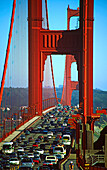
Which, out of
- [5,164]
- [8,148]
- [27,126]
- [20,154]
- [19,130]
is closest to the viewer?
[5,164]

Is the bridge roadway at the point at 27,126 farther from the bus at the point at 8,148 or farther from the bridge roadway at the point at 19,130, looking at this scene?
the bus at the point at 8,148

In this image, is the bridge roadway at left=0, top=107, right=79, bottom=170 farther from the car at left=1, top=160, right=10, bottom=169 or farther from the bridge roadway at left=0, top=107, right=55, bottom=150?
the car at left=1, top=160, right=10, bottom=169

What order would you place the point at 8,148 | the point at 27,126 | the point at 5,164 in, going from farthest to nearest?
the point at 27,126 → the point at 8,148 → the point at 5,164

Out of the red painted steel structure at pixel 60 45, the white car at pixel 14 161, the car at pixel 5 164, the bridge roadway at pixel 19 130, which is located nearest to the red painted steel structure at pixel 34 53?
the red painted steel structure at pixel 60 45

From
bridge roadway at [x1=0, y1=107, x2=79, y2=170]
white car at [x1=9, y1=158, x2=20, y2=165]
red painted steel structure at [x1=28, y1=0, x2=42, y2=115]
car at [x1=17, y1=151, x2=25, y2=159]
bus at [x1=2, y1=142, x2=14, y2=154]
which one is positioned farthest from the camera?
red painted steel structure at [x1=28, y1=0, x2=42, y2=115]

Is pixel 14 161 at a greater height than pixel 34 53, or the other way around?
pixel 34 53

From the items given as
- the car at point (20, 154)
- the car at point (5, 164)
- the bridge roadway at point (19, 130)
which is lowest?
the bridge roadway at point (19, 130)

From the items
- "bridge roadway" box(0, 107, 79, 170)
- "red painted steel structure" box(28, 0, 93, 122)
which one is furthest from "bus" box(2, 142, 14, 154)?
"red painted steel structure" box(28, 0, 93, 122)

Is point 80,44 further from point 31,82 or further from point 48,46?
point 31,82

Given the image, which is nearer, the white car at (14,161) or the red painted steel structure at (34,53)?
the white car at (14,161)

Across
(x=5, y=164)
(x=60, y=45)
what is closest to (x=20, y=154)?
(x=5, y=164)

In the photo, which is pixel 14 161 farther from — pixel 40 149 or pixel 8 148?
pixel 40 149
